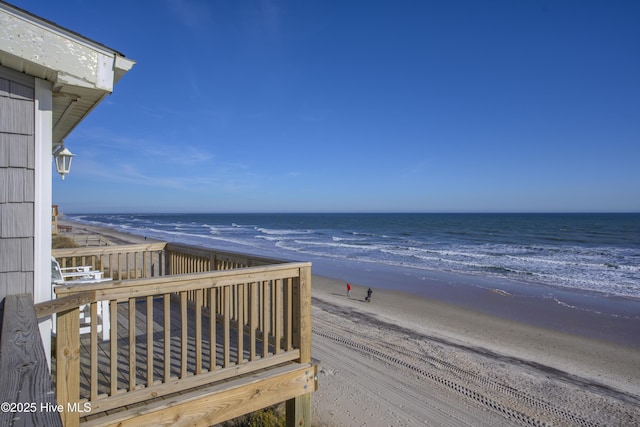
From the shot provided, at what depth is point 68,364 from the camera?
2.47 meters

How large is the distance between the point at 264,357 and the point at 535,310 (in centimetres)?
1127

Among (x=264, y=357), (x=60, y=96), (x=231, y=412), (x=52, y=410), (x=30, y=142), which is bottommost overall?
(x=231, y=412)

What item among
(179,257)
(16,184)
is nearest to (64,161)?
(179,257)

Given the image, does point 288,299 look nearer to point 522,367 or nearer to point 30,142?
point 30,142

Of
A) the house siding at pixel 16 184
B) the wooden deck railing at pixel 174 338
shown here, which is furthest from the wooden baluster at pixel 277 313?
the house siding at pixel 16 184

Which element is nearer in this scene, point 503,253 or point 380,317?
point 380,317

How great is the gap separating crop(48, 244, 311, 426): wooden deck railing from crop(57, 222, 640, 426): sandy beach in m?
0.65

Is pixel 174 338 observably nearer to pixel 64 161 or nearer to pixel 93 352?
pixel 93 352

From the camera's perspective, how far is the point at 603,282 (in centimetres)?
1655

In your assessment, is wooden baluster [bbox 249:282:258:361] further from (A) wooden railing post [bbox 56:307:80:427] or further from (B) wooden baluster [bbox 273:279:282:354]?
(A) wooden railing post [bbox 56:307:80:427]

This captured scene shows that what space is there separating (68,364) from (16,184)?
1211 millimetres

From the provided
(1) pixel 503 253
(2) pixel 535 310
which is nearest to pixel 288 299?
(2) pixel 535 310

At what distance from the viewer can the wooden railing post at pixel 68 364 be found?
2426 mm

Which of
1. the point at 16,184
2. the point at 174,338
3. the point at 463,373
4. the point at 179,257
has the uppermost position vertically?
the point at 16,184
